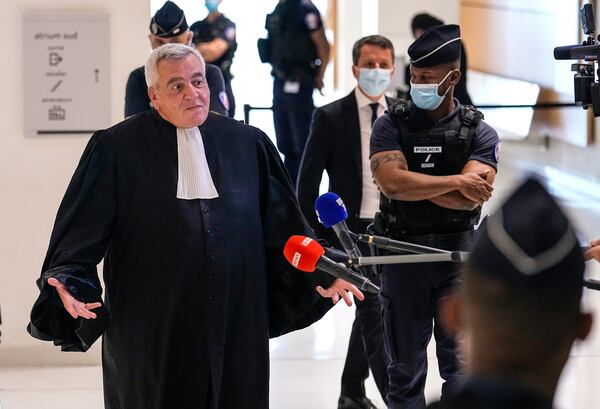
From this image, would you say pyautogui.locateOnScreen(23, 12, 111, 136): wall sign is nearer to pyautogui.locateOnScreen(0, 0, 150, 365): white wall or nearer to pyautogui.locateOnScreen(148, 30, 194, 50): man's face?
pyautogui.locateOnScreen(0, 0, 150, 365): white wall

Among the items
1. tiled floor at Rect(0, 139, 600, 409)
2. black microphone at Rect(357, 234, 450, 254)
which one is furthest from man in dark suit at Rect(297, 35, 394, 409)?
black microphone at Rect(357, 234, 450, 254)

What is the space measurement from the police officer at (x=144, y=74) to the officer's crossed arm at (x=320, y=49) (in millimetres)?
4171

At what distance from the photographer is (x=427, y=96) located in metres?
4.50

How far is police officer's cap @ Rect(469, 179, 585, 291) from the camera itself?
5.87ft

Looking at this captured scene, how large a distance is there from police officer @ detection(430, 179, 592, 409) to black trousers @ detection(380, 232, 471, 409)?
2.63m

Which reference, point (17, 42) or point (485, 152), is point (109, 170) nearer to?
point (485, 152)

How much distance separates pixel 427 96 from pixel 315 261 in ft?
3.84

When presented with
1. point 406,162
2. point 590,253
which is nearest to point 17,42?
→ point 406,162

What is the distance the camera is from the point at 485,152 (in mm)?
4531

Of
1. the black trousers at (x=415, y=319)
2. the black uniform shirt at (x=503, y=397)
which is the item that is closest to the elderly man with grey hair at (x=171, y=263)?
the black trousers at (x=415, y=319)

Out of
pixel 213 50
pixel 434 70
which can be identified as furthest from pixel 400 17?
pixel 434 70

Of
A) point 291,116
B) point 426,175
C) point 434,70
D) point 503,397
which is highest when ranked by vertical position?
point 291,116

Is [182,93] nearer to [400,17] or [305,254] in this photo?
[305,254]

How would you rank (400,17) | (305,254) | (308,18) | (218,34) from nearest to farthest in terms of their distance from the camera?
(305,254) < (218,34) < (308,18) < (400,17)
